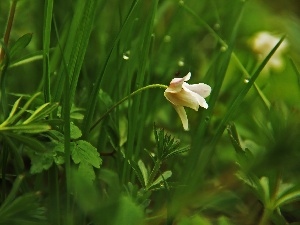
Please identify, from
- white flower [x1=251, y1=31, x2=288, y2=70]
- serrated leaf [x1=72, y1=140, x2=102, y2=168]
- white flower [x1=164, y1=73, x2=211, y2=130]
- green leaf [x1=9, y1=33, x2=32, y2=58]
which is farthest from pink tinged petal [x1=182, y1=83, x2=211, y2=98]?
white flower [x1=251, y1=31, x2=288, y2=70]

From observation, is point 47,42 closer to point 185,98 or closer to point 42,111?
point 42,111

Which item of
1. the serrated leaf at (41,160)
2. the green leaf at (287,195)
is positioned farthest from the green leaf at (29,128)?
the green leaf at (287,195)

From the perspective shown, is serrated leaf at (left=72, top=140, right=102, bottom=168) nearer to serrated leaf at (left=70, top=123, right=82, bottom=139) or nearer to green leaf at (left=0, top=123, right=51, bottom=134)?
serrated leaf at (left=70, top=123, right=82, bottom=139)

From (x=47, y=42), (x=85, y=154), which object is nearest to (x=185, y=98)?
(x=85, y=154)

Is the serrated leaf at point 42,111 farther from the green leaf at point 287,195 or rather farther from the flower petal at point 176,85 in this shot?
the green leaf at point 287,195

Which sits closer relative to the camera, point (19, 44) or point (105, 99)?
point (19, 44)

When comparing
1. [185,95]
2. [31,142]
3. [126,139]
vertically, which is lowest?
[126,139]

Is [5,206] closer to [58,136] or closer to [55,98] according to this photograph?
[58,136]

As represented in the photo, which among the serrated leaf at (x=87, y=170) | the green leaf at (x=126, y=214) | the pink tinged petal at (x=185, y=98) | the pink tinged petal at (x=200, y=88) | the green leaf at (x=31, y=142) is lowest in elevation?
the serrated leaf at (x=87, y=170)
